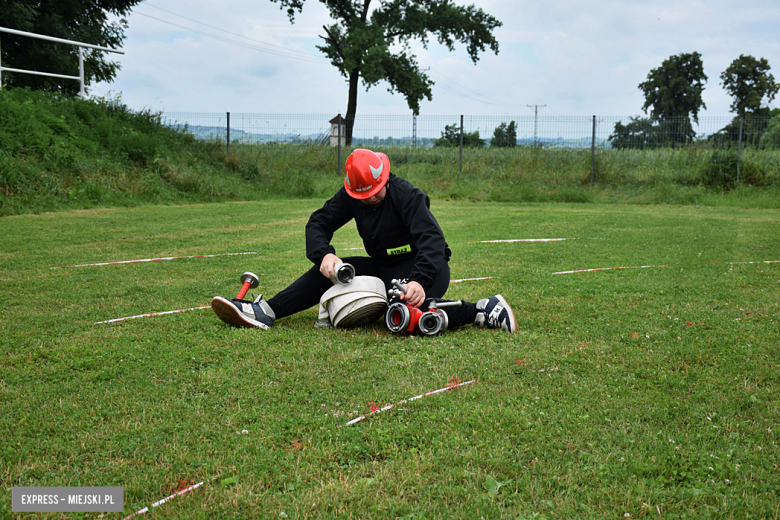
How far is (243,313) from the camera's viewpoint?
408 centimetres

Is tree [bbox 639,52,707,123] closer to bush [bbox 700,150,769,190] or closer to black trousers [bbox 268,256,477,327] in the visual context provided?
bush [bbox 700,150,769,190]

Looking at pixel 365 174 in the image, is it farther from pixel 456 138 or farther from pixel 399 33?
pixel 399 33

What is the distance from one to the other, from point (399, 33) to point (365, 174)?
3074 cm

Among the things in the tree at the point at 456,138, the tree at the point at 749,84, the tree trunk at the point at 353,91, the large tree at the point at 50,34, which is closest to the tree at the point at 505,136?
the tree at the point at 456,138

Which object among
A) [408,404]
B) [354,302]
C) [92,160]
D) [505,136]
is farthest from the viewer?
[505,136]

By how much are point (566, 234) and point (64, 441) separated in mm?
7793

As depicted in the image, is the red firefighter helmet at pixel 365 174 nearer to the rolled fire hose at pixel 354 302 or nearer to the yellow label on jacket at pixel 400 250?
the yellow label on jacket at pixel 400 250

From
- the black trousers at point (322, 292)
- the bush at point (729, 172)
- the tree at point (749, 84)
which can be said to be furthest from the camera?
the tree at point (749, 84)

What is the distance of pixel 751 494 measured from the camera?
2055 mm

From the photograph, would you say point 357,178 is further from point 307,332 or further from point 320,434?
point 320,434

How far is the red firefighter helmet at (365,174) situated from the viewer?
4047 millimetres

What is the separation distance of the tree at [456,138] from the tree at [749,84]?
152 feet

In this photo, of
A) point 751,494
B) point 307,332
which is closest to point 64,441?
point 307,332

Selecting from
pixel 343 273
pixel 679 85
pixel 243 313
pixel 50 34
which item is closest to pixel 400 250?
pixel 343 273
